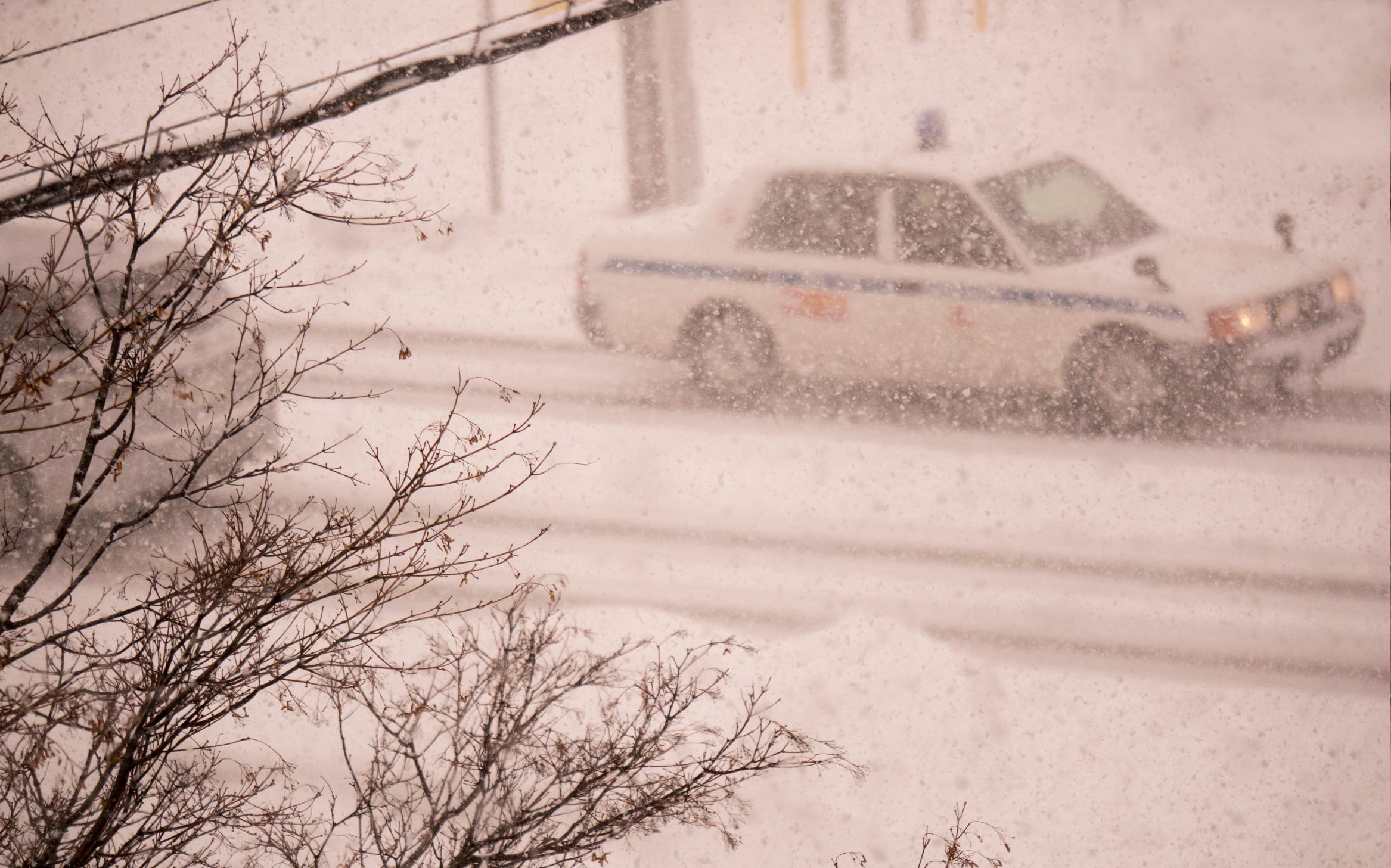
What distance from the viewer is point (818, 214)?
677 cm

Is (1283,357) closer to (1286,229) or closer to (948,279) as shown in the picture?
(1286,229)

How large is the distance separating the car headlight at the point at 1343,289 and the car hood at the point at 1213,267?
7 cm

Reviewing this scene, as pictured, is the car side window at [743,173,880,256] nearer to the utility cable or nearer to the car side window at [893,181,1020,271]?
the car side window at [893,181,1020,271]

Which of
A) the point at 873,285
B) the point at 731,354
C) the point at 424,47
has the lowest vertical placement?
the point at 731,354

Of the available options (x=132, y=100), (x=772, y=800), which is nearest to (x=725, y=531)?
(x=772, y=800)

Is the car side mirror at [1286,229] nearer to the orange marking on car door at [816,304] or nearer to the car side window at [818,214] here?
the car side window at [818,214]

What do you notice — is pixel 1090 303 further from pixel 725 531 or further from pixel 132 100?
pixel 132 100

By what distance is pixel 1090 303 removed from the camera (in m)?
6.27

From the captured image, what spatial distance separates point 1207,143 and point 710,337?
4.71 metres

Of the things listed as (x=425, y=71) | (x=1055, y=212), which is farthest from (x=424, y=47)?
(x=1055, y=212)

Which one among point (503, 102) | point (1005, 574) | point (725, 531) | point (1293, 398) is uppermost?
point (503, 102)

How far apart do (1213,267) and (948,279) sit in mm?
2369

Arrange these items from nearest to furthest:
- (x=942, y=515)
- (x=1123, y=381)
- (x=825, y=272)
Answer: (x=825, y=272), (x=1123, y=381), (x=942, y=515)

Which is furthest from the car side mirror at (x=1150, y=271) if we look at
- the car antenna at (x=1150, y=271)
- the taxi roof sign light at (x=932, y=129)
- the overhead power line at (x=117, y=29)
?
the overhead power line at (x=117, y=29)
